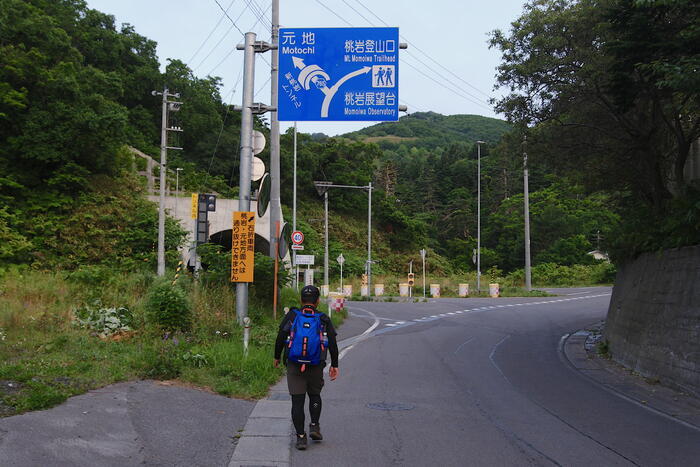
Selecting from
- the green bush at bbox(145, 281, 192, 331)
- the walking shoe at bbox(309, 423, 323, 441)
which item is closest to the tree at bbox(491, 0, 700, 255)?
the walking shoe at bbox(309, 423, 323, 441)

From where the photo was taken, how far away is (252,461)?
220 inches

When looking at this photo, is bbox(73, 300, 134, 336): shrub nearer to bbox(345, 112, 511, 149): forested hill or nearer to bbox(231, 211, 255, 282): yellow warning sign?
bbox(231, 211, 255, 282): yellow warning sign

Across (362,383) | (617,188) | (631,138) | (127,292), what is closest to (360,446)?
(362,383)

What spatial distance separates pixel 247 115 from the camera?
1260 cm

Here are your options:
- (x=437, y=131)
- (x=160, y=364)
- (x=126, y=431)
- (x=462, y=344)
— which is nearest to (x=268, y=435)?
(x=126, y=431)

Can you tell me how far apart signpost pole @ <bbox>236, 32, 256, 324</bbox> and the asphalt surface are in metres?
4.69

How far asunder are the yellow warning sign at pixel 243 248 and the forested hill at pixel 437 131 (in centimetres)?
9032

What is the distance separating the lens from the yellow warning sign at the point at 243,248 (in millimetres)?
12656

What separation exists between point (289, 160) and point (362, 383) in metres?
51.1

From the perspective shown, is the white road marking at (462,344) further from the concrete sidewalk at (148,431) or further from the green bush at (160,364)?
the concrete sidewalk at (148,431)

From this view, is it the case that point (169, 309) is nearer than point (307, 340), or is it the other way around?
point (307, 340)

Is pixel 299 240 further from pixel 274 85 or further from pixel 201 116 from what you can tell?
pixel 201 116

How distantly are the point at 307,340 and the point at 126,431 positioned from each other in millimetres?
2132

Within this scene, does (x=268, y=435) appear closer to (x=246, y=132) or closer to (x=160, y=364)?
(x=160, y=364)
